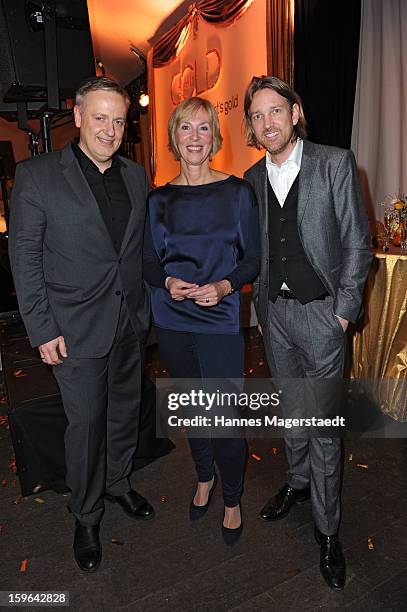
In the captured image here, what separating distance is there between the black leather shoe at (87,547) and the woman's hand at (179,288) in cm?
101

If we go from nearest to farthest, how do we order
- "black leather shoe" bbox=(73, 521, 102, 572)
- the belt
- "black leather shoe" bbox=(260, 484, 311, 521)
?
the belt < "black leather shoe" bbox=(73, 521, 102, 572) < "black leather shoe" bbox=(260, 484, 311, 521)

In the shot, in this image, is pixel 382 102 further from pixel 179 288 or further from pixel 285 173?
pixel 179 288

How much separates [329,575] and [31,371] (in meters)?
1.75

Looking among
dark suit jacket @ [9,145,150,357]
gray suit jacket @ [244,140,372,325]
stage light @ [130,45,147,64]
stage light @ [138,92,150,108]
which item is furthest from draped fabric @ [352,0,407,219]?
stage light @ [138,92,150,108]

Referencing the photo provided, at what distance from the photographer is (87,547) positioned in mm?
1938

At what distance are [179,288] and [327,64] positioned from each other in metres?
3.06

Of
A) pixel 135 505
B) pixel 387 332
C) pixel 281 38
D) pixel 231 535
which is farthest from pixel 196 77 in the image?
pixel 231 535

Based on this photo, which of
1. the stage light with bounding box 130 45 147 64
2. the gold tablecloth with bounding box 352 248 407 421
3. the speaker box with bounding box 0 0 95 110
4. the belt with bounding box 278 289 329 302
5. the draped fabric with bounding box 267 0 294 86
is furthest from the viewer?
the stage light with bounding box 130 45 147 64

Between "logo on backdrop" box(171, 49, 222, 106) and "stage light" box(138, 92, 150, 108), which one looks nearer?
"logo on backdrop" box(171, 49, 222, 106)

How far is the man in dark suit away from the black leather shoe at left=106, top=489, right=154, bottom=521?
0.22 metres

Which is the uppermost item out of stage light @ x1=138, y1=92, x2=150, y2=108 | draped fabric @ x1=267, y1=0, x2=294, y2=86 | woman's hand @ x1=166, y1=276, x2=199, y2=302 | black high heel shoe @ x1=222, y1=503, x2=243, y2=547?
stage light @ x1=138, y1=92, x2=150, y2=108

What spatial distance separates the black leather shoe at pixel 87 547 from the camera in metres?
1.90

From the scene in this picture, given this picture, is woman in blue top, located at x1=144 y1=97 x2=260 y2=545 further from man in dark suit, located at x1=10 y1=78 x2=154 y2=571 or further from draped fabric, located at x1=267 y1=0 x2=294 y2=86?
draped fabric, located at x1=267 y1=0 x2=294 y2=86

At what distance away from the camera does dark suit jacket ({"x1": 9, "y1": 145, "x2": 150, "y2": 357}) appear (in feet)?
5.65
